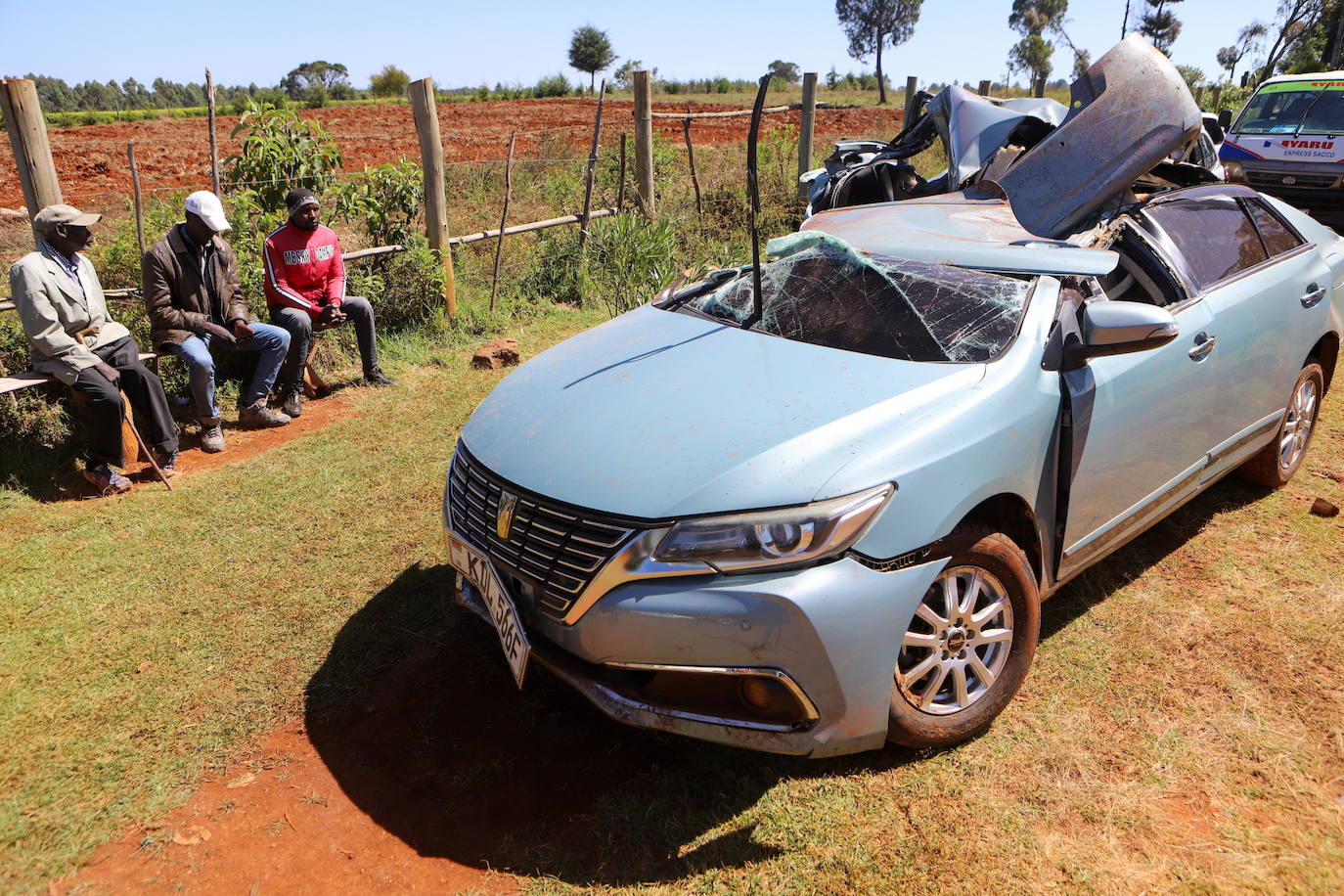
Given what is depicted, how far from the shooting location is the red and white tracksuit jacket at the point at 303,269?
244 inches

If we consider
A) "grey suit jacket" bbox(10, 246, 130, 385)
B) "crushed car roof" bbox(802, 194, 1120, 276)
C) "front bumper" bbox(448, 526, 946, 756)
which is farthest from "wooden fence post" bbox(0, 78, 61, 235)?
"front bumper" bbox(448, 526, 946, 756)

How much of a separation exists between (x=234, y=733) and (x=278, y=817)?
1.59ft

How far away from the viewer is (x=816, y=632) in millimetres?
2322

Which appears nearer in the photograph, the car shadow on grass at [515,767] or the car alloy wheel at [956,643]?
the car shadow on grass at [515,767]

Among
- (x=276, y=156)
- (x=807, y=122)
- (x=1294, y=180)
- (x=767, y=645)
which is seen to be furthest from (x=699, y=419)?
(x=1294, y=180)

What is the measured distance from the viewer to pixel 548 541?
2566 millimetres

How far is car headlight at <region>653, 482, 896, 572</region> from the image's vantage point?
235 cm

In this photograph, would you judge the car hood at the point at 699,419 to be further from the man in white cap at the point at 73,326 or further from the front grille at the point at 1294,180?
the front grille at the point at 1294,180

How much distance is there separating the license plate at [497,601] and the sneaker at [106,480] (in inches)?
117

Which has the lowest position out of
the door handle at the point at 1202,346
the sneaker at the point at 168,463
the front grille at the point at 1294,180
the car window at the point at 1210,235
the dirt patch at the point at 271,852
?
the dirt patch at the point at 271,852

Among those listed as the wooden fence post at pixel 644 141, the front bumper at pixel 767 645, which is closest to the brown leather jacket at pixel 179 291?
the front bumper at pixel 767 645

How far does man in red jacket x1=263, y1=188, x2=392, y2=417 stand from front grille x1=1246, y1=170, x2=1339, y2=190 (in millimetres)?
10487

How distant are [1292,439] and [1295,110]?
920 cm

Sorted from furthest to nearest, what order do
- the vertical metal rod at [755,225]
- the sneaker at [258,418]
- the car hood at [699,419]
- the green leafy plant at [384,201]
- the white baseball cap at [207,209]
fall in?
the green leafy plant at [384,201] < the sneaker at [258,418] < the white baseball cap at [207,209] < the vertical metal rod at [755,225] < the car hood at [699,419]
